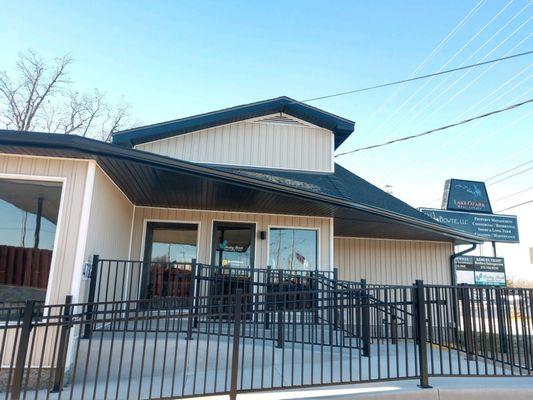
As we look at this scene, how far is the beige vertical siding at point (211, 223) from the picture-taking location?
26.7 ft

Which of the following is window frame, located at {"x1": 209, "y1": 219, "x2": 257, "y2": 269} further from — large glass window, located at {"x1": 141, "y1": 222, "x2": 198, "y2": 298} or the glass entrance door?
large glass window, located at {"x1": 141, "y1": 222, "x2": 198, "y2": 298}

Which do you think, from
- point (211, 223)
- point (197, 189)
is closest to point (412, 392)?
point (197, 189)

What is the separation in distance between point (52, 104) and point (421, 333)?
26171 millimetres

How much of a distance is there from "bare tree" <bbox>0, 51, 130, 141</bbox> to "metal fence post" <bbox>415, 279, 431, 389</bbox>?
23.5 meters

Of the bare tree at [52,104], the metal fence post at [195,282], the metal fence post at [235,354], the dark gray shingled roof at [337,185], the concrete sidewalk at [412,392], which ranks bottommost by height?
the concrete sidewalk at [412,392]

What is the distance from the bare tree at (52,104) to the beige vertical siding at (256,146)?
17.6 metres

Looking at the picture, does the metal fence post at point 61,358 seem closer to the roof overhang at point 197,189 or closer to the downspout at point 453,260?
the roof overhang at point 197,189

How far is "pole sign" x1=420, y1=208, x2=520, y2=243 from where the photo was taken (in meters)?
16.3

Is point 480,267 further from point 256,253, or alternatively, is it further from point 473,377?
point 473,377

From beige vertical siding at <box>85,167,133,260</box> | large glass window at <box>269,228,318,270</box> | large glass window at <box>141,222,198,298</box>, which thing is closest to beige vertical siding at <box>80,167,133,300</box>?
beige vertical siding at <box>85,167,133,260</box>

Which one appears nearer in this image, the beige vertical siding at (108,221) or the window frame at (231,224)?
the beige vertical siding at (108,221)

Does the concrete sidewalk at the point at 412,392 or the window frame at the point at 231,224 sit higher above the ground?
the window frame at the point at 231,224

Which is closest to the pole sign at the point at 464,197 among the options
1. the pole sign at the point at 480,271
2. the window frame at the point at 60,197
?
the pole sign at the point at 480,271

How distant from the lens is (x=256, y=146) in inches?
360
